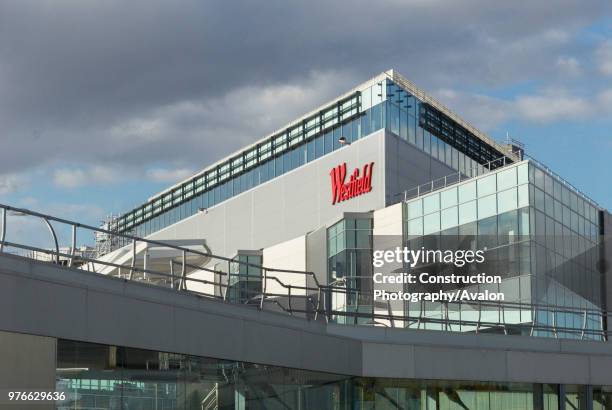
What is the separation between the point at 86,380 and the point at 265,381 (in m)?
4.60

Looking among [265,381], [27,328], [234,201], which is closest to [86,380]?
[27,328]

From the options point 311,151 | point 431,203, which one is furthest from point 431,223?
point 311,151

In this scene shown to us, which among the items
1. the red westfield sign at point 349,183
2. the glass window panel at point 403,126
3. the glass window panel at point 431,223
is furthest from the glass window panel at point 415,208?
the glass window panel at point 403,126

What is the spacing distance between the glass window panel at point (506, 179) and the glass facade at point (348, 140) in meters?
11.3

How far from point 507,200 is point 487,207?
1.18 m

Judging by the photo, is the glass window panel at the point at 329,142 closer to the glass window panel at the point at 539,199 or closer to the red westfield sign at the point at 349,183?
the red westfield sign at the point at 349,183

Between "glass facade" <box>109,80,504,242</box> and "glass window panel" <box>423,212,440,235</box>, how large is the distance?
7.91 metres

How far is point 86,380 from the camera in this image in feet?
55.0

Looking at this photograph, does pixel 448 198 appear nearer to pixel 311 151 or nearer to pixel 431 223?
pixel 431 223

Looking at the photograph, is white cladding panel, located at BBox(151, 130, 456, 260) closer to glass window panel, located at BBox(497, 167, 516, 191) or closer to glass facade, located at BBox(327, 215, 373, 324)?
glass facade, located at BBox(327, 215, 373, 324)

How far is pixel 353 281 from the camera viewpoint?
5359 cm

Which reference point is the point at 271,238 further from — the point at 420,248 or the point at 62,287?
the point at 62,287

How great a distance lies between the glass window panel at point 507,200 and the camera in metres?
47.5

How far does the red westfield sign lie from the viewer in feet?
190
